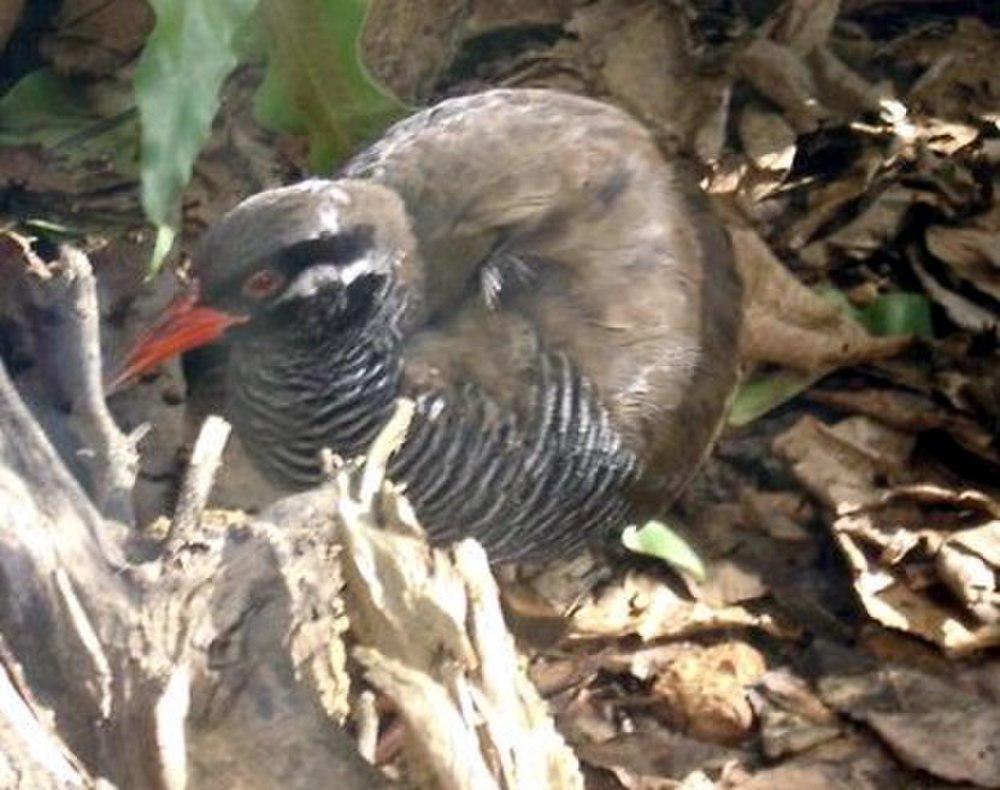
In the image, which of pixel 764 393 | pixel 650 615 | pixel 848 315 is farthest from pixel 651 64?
pixel 650 615

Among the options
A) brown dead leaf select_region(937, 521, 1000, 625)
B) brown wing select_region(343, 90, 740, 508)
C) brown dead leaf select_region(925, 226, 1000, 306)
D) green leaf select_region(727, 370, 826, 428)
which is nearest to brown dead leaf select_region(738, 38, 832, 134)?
brown dead leaf select_region(925, 226, 1000, 306)

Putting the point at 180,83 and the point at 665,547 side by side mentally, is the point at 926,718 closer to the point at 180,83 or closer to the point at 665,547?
the point at 665,547

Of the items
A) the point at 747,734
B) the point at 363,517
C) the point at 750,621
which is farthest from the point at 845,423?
the point at 363,517

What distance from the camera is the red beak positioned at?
11.4 feet

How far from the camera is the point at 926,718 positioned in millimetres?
3734

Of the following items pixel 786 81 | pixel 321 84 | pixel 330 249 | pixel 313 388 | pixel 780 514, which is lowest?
pixel 780 514

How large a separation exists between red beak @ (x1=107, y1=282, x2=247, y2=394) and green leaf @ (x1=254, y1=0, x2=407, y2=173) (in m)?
0.82

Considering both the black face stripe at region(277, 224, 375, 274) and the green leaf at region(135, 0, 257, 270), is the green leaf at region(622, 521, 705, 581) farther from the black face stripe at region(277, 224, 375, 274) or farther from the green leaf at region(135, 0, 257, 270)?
the green leaf at region(135, 0, 257, 270)

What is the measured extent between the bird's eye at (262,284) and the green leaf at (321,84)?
0.80 meters

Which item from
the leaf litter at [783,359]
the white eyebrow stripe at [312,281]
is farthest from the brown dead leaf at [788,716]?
the white eyebrow stripe at [312,281]

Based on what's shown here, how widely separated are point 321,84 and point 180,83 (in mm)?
676

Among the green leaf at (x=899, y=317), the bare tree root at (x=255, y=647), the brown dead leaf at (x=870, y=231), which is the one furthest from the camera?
the brown dead leaf at (x=870, y=231)

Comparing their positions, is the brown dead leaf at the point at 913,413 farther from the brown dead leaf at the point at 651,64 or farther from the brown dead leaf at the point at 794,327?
the brown dead leaf at the point at 651,64

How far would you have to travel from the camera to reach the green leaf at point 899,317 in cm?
449
